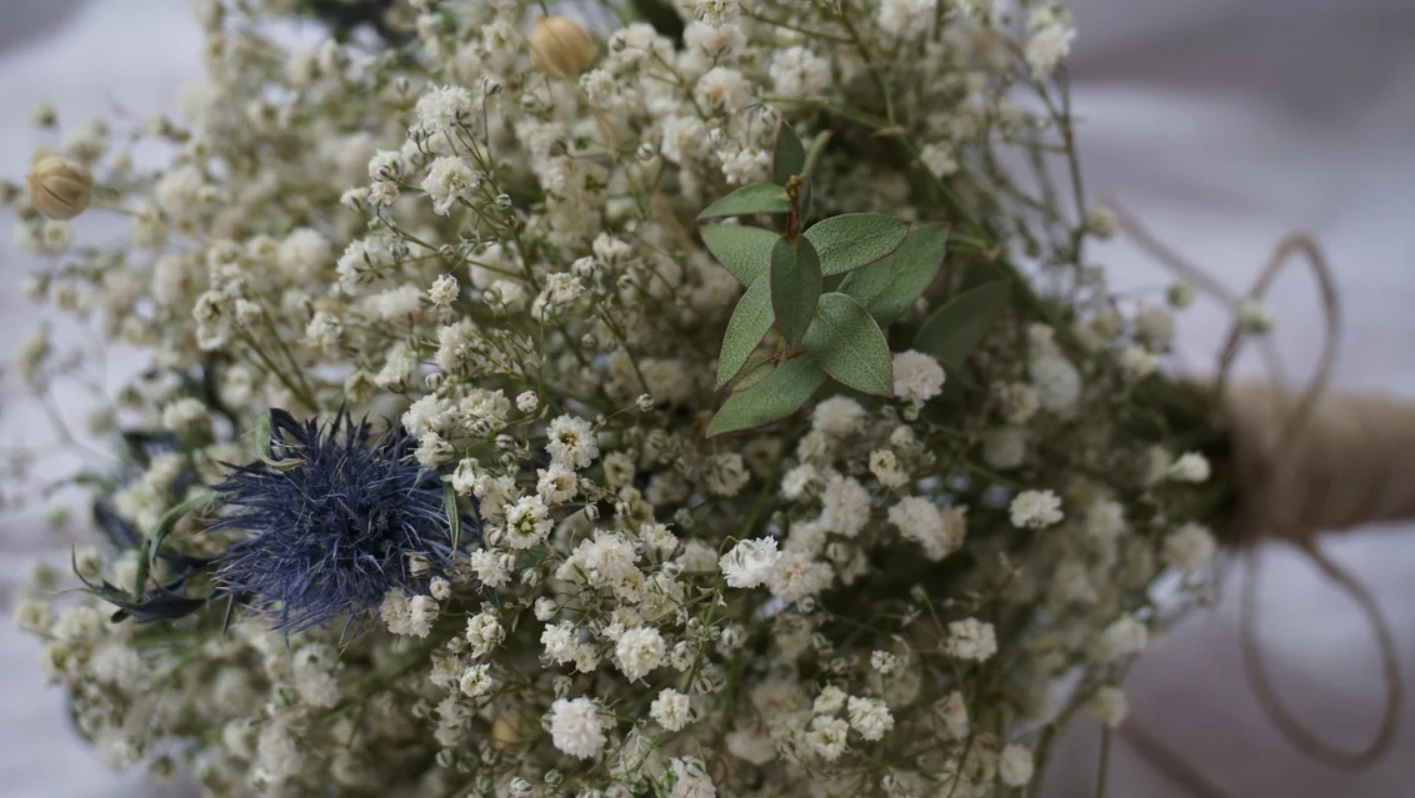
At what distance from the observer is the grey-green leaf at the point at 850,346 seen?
386mm

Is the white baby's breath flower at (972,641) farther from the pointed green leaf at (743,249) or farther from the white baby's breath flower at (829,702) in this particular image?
the pointed green leaf at (743,249)

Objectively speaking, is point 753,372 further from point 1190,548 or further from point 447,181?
point 1190,548

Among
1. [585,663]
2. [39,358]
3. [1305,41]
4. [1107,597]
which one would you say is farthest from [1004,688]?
[1305,41]

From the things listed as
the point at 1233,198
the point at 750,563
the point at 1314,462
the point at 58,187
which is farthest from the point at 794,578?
the point at 1233,198

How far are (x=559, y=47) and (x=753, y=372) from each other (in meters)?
0.16

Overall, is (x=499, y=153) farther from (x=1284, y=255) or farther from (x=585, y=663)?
(x=1284, y=255)

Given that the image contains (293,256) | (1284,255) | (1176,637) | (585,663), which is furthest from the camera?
(1176,637)

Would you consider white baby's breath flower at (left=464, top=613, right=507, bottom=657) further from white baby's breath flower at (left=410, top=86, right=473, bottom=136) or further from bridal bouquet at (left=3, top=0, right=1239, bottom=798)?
white baby's breath flower at (left=410, top=86, right=473, bottom=136)

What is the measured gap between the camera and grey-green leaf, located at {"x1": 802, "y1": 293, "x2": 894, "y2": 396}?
386mm

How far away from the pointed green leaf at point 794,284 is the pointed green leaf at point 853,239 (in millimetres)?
17

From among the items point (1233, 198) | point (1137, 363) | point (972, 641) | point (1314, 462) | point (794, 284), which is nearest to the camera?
point (794, 284)

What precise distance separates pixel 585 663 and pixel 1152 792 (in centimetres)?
65

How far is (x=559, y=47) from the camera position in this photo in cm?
45

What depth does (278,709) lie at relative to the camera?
484 mm
